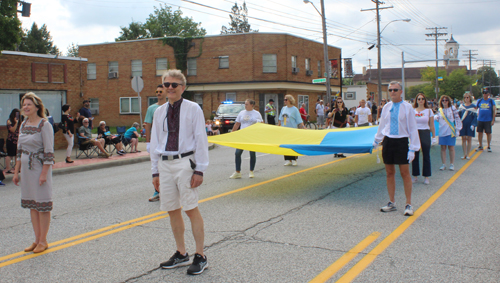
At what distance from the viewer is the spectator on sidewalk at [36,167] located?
16.0ft

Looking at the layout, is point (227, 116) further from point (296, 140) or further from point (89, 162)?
point (296, 140)

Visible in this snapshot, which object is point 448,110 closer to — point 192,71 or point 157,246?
point 157,246

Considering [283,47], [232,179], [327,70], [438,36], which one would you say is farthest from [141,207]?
[438,36]

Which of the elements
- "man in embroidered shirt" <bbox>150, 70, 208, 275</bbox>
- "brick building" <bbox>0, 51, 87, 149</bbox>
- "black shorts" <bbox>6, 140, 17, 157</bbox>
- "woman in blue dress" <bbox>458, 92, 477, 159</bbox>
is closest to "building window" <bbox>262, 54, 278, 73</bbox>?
"brick building" <bbox>0, 51, 87, 149</bbox>

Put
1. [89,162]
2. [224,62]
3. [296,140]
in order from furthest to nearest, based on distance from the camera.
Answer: [224,62] < [89,162] < [296,140]

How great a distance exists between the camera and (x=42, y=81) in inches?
631

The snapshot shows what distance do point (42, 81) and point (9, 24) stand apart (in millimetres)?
2321

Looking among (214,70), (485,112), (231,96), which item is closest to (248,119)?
(485,112)

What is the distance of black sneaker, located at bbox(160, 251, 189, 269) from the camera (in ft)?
13.9

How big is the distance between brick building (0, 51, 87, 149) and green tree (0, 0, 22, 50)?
507 millimetres

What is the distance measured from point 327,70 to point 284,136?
2007 centimetres

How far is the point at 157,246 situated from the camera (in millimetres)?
4934

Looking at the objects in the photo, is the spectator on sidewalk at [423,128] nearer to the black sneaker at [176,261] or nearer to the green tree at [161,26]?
the black sneaker at [176,261]

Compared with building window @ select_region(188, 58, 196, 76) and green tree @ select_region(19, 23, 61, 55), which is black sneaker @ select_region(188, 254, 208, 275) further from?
green tree @ select_region(19, 23, 61, 55)
